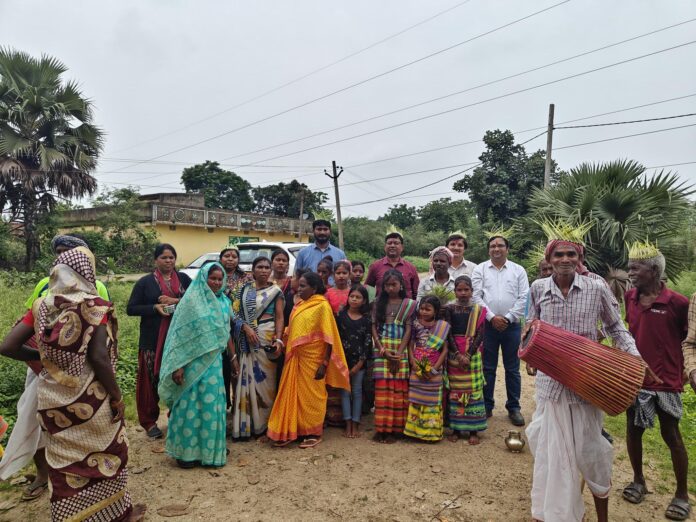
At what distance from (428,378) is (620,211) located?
477 cm

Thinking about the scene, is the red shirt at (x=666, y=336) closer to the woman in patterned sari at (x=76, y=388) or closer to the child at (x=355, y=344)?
the child at (x=355, y=344)

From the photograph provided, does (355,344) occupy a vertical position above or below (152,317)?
below

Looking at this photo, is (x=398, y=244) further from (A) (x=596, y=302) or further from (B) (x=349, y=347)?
(A) (x=596, y=302)

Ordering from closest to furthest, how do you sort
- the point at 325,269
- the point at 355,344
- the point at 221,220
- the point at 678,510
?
the point at 678,510, the point at 355,344, the point at 325,269, the point at 221,220

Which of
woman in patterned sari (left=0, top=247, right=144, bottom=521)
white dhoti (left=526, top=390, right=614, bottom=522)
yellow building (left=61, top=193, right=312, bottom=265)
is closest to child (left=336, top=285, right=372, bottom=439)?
white dhoti (left=526, top=390, right=614, bottom=522)

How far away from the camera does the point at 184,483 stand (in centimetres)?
343

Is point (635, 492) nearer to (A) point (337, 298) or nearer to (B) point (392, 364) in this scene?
(B) point (392, 364)

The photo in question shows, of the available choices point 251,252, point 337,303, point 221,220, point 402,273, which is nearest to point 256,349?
point 337,303

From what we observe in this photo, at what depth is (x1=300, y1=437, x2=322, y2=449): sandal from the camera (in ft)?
13.3

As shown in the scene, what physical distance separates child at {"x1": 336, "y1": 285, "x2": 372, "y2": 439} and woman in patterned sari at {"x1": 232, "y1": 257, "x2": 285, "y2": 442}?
0.63m

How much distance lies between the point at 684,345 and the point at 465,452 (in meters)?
1.96

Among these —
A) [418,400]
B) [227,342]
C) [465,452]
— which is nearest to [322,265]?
[227,342]

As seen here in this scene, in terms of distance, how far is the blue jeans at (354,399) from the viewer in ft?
14.4

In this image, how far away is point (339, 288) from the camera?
4.67 metres
